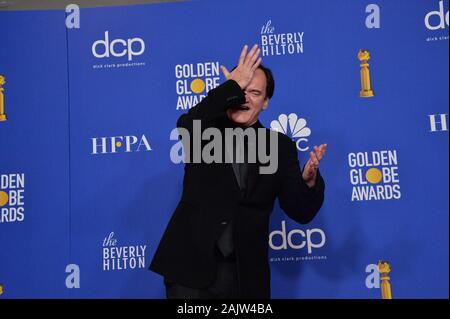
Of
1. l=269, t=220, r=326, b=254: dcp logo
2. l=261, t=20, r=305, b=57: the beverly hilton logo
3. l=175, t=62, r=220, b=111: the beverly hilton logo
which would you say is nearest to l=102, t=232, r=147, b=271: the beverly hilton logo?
l=269, t=220, r=326, b=254: dcp logo

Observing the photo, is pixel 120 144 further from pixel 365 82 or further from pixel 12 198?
pixel 365 82

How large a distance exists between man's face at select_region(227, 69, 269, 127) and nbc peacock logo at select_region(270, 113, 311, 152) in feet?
2.78

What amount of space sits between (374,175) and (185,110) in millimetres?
1113

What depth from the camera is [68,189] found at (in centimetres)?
334

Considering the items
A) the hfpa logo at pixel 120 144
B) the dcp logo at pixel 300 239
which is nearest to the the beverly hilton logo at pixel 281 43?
the hfpa logo at pixel 120 144

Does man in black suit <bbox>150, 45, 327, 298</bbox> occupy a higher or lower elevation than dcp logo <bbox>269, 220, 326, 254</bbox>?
higher

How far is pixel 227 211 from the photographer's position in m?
2.08

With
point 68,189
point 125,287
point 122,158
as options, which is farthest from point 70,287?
point 122,158

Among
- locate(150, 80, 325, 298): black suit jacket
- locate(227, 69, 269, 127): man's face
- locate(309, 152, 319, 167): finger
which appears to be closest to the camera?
locate(150, 80, 325, 298): black suit jacket

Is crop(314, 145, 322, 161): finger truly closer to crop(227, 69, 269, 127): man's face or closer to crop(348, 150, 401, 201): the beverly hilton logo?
crop(227, 69, 269, 127): man's face

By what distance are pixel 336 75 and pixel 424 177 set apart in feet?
2.41

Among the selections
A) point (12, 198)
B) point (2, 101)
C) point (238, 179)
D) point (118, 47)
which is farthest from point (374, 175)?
point (2, 101)

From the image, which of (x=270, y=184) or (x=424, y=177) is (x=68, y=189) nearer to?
A: (x=270, y=184)

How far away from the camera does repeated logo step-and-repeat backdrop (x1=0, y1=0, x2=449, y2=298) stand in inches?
124
